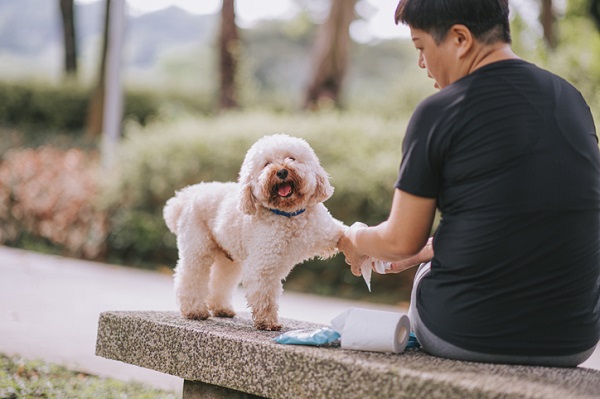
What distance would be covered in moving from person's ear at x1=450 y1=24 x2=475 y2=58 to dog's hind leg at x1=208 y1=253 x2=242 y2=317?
5.37 ft

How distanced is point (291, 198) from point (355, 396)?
3.09 feet

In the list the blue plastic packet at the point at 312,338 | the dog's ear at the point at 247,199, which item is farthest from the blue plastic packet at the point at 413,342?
the dog's ear at the point at 247,199

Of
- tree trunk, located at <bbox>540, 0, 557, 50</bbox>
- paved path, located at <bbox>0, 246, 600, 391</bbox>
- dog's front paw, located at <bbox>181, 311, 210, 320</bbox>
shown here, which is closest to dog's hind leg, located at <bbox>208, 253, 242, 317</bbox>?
dog's front paw, located at <bbox>181, 311, 210, 320</bbox>

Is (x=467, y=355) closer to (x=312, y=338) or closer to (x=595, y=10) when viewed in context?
(x=312, y=338)

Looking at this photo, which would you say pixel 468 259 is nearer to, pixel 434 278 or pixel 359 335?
pixel 434 278

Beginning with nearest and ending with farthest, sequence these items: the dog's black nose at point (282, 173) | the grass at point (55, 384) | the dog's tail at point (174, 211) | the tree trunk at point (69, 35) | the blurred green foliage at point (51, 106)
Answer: the dog's black nose at point (282, 173) < the dog's tail at point (174, 211) < the grass at point (55, 384) < the blurred green foliage at point (51, 106) < the tree trunk at point (69, 35)

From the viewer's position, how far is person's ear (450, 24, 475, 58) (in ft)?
8.98

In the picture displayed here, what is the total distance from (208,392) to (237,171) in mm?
7863

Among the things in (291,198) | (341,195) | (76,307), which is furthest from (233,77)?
(291,198)

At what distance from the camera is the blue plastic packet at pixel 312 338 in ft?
9.62

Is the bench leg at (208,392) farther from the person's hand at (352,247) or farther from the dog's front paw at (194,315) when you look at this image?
the person's hand at (352,247)

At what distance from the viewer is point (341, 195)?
10.1 m

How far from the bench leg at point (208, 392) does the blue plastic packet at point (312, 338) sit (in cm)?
39

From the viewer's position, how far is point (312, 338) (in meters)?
2.93
